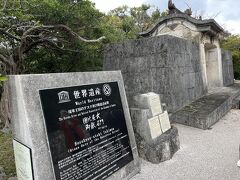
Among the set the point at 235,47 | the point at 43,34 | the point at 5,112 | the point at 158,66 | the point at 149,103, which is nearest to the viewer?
the point at 149,103

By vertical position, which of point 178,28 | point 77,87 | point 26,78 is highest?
point 178,28

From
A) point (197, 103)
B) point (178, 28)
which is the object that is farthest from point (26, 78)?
point (178, 28)

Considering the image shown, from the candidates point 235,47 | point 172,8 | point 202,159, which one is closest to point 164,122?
point 202,159

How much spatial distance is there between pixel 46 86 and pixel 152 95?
2075 millimetres

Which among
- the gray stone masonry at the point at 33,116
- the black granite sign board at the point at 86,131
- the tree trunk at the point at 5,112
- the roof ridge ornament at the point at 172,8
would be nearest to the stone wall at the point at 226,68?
the roof ridge ornament at the point at 172,8

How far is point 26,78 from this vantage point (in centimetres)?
266

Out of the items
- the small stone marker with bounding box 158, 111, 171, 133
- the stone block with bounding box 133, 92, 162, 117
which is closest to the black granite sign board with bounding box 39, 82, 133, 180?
the stone block with bounding box 133, 92, 162, 117

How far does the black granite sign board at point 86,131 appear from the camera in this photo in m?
2.74

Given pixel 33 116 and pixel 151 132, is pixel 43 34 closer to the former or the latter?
pixel 151 132

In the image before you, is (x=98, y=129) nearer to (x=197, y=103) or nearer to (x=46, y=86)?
(x=46, y=86)

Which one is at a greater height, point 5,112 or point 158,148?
point 5,112

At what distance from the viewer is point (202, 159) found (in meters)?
4.12

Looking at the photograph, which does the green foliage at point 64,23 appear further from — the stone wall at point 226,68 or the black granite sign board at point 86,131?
the stone wall at point 226,68

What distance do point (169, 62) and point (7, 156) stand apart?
13.7ft
